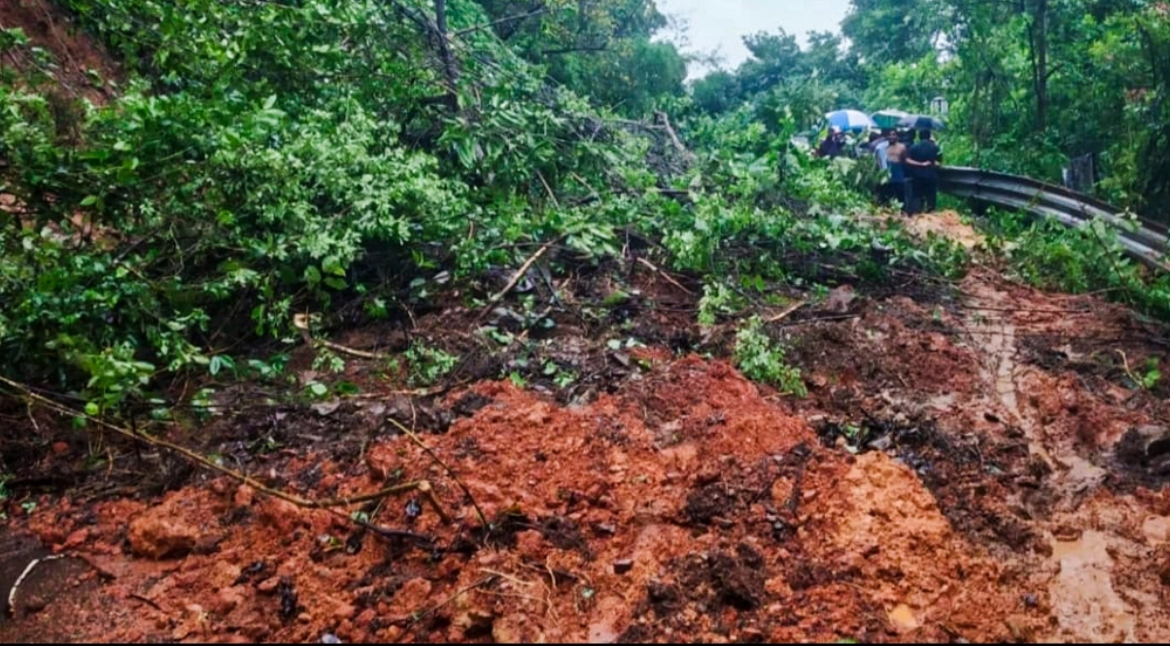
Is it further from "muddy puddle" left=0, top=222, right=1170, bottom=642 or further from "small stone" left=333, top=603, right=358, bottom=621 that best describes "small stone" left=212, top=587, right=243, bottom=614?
"small stone" left=333, top=603, right=358, bottom=621

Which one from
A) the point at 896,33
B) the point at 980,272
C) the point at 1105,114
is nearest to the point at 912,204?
the point at 1105,114

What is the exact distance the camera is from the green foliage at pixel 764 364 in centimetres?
355

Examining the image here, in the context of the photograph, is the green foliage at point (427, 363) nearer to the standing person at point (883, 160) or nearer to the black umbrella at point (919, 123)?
the standing person at point (883, 160)

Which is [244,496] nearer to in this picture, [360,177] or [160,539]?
[160,539]

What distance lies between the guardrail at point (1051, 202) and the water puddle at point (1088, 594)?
361cm

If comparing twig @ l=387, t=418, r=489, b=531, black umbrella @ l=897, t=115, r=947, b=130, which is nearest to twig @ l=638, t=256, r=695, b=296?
twig @ l=387, t=418, r=489, b=531

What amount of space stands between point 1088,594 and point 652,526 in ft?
4.26

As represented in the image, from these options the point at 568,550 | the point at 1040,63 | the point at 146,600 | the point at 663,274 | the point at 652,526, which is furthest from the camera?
the point at 1040,63

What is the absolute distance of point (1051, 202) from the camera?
716 cm

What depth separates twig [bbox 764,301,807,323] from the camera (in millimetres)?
4277

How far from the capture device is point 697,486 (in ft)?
8.59

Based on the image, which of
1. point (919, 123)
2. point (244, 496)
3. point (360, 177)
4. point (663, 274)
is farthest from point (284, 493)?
point (919, 123)

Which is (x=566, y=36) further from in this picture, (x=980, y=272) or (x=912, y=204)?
(x=980, y=272)

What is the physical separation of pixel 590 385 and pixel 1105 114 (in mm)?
7595
